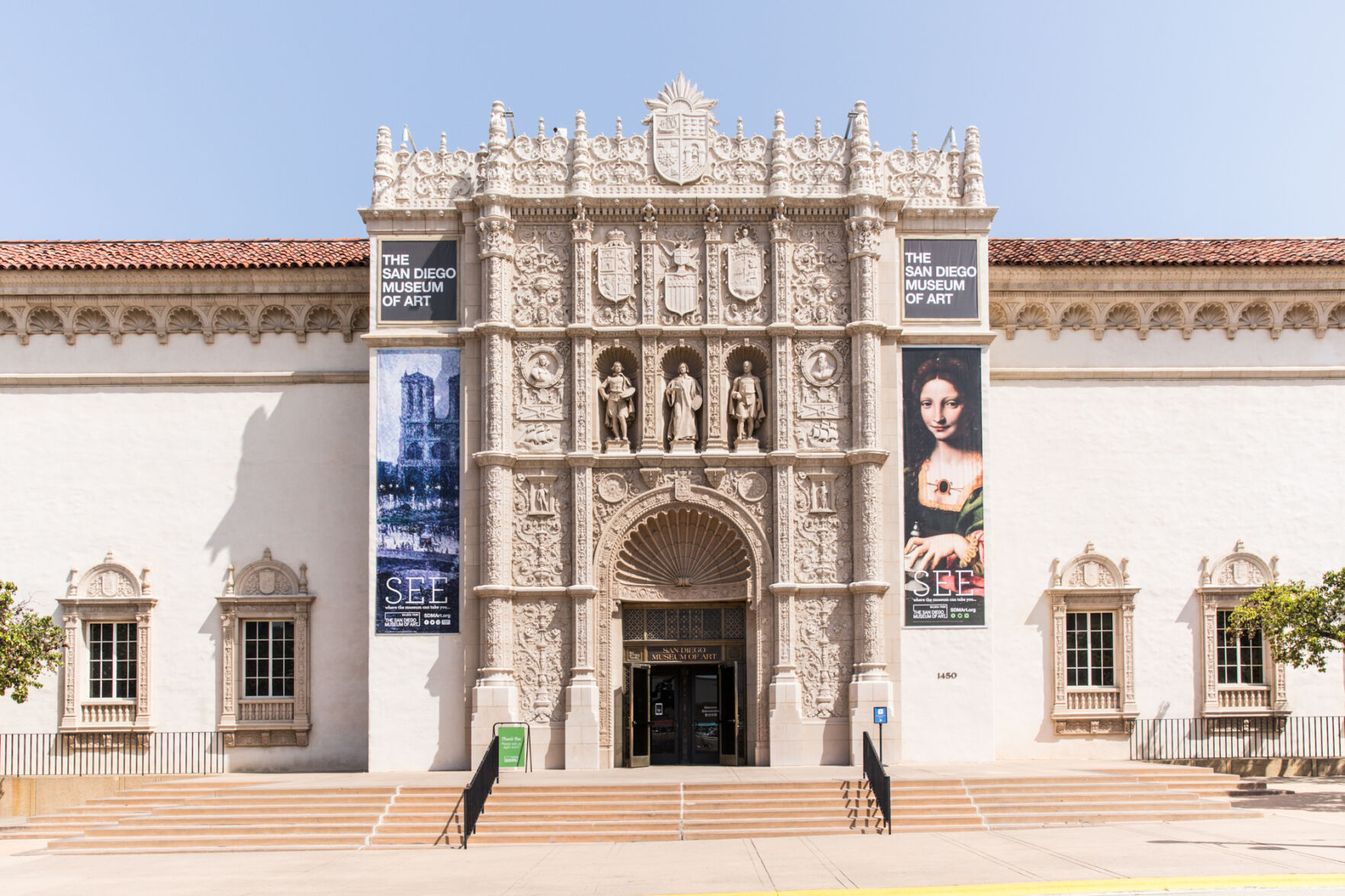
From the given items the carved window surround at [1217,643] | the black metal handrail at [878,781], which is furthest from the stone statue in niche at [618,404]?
the carved window surround at [1217,643]

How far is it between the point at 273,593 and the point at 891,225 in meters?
14.0

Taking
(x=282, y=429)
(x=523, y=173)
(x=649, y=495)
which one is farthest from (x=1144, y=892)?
(x=282, y=429)

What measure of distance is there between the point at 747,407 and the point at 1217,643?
10518mm

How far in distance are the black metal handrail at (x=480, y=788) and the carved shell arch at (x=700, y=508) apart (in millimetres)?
4489

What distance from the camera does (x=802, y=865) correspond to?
52.5 feet

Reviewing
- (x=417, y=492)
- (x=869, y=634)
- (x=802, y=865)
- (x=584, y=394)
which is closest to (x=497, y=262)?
(x=584, y=394)

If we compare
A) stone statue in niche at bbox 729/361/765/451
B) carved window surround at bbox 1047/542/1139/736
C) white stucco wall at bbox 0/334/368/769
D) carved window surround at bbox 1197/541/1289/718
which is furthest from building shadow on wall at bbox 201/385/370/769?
carved window surround at bbox 1197/541/1289/718

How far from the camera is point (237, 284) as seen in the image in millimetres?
26156

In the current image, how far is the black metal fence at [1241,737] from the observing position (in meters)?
25.4

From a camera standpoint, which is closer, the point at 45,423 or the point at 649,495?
the point at 649,495

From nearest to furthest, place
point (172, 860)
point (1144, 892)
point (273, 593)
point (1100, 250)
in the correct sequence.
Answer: point (1144, 892) < point (172, 860) < point (273, 593) < point (1100, 250)

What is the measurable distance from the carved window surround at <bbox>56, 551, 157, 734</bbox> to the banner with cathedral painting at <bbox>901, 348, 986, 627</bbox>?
14.6 meters

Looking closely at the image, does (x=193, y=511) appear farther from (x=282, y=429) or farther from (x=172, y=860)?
(x=172, y=860)

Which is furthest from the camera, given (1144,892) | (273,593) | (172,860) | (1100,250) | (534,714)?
(1100,250)
